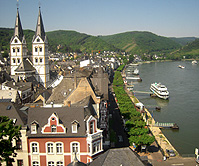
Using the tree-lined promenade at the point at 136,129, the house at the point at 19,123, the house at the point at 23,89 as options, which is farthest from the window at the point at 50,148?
the house at the point at 23,89

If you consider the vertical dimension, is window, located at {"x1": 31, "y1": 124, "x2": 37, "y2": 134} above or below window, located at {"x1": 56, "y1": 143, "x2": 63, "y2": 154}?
above

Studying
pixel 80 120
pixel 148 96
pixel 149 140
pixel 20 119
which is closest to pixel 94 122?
pixel 80 120

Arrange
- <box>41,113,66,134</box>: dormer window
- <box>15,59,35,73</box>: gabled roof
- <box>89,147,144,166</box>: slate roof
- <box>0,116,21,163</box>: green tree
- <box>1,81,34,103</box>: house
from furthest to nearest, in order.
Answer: <box>15,59,35,73</box>: gabled roof → <box>1,81,34,103</box>: house → <box>41,113,66,134</box>: dormer window → <box>89,147,144,166</box>: slate roof → <box>0,116,21,163</box>: green tree

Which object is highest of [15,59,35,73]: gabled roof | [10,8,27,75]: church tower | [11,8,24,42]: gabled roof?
[11,8,24,42]: gabled roof

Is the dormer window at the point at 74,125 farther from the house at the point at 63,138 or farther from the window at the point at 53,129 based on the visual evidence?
the window at the point at 53,129

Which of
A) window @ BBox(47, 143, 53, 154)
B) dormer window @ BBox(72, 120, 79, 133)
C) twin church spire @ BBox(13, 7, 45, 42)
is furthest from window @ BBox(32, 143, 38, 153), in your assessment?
twin church spire @ BBox(13, 7, 45, 42)

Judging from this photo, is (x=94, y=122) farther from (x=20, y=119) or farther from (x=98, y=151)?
(x=20, y=119)

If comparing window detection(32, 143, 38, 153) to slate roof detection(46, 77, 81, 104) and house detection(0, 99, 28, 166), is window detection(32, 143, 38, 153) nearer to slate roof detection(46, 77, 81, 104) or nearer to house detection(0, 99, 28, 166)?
house detection(0, 99, 28, 166)

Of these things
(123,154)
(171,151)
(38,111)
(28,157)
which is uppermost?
(38,111)

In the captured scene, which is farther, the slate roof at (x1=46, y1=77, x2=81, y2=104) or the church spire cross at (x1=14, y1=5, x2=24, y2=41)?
the church spire cross at (x1=14, y1=5, x2=24, y2=41)
